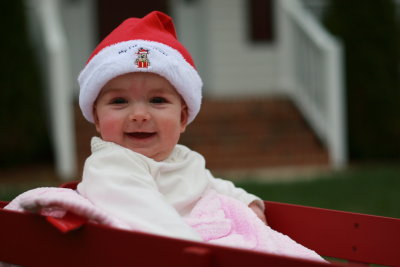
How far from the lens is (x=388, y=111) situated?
28.4 feet

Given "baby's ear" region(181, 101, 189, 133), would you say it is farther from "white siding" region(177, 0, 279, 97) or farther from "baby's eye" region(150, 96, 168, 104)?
"white siding" region(177, 0, 279, 97)

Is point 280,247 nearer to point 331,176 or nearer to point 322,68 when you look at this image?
point 331,176

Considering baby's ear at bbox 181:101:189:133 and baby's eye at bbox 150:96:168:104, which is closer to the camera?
baby's eye at bbox 150:96:168:104

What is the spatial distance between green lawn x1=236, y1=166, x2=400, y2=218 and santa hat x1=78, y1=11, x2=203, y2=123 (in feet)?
10.7

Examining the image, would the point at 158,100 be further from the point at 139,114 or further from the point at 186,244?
the point at 186,244

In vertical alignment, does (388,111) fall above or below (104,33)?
below

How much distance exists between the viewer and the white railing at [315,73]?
8.09 metres

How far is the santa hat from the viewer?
2.21m

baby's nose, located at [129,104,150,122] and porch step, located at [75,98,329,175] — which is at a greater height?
baby's nose, located at [129,104,150,122]

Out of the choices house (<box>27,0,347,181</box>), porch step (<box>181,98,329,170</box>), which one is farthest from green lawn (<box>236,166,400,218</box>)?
house (<box>27,0,347,181</box>)

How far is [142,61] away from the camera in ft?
7.25

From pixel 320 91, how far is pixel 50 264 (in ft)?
23.3

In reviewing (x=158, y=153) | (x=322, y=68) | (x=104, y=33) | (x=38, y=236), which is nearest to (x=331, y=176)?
(x=322, y=68)

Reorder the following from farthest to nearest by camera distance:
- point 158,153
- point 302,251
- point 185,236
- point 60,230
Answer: point 158,153
point 302,251
point 185,236
point 60,230
